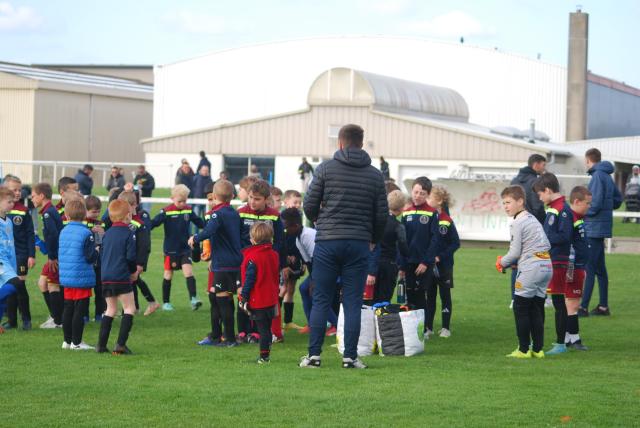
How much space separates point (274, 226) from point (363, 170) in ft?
6.77

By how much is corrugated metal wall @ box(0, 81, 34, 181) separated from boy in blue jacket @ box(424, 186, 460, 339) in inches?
1725

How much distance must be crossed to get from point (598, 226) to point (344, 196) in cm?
637

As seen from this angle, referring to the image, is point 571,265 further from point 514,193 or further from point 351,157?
point 351,157

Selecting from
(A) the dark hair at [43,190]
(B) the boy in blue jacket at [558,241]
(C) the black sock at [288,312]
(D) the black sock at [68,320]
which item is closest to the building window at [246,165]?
(C) the black sock at [288,312]

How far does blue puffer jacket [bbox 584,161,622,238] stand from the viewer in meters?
14.7

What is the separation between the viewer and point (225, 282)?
11203 millimetres

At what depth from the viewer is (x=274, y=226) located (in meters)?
11.3

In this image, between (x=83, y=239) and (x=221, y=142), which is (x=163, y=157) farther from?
(x=83, y=239)

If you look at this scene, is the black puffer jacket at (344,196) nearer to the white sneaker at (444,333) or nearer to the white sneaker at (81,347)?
the white sneaker at (81,347)

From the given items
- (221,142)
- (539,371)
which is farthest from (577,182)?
(539,371)

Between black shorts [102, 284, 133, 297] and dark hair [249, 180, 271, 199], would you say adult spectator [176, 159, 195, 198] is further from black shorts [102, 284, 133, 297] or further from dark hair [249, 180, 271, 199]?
black shorts [102, 284, 133, 297]

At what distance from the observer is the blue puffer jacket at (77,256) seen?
1087cm

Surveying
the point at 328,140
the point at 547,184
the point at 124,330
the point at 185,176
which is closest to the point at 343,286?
the point at 124,330

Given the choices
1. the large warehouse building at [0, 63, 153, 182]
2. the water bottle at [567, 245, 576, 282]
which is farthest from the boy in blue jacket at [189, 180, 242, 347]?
the large warehouse building at [0, 63, 153, 182]
